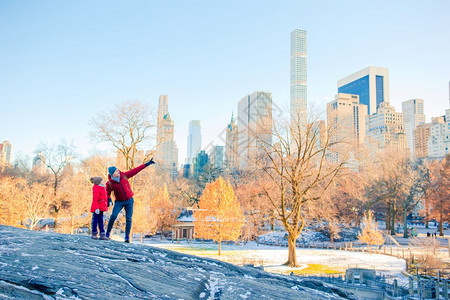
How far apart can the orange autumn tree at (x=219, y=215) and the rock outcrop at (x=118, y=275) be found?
97.9 feet

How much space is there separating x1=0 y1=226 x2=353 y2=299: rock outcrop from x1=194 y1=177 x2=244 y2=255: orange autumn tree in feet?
97.9

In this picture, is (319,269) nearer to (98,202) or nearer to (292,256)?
(292,256)

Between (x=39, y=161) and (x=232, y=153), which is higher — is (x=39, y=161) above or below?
below

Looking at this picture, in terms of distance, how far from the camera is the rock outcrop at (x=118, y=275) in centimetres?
282

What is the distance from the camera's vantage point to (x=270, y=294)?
11.7 ft

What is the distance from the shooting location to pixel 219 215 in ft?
113

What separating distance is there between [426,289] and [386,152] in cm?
3678

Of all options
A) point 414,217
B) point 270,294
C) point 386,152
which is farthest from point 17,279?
point 414,217

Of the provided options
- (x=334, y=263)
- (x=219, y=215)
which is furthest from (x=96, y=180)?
(x=219, y=215)

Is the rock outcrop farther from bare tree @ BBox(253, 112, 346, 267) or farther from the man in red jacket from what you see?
bare tree @ BBox(253, 112, 346, 267)

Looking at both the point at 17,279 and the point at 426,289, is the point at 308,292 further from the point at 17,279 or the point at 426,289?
the point at 426,289

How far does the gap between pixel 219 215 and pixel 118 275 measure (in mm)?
31701

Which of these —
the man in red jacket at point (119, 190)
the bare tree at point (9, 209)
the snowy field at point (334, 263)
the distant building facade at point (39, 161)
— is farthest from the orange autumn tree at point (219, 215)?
the man in red jacket at point (119, 190)

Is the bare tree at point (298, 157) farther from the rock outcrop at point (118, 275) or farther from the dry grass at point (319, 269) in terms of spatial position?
the rock outcrop at point (118, 275)
